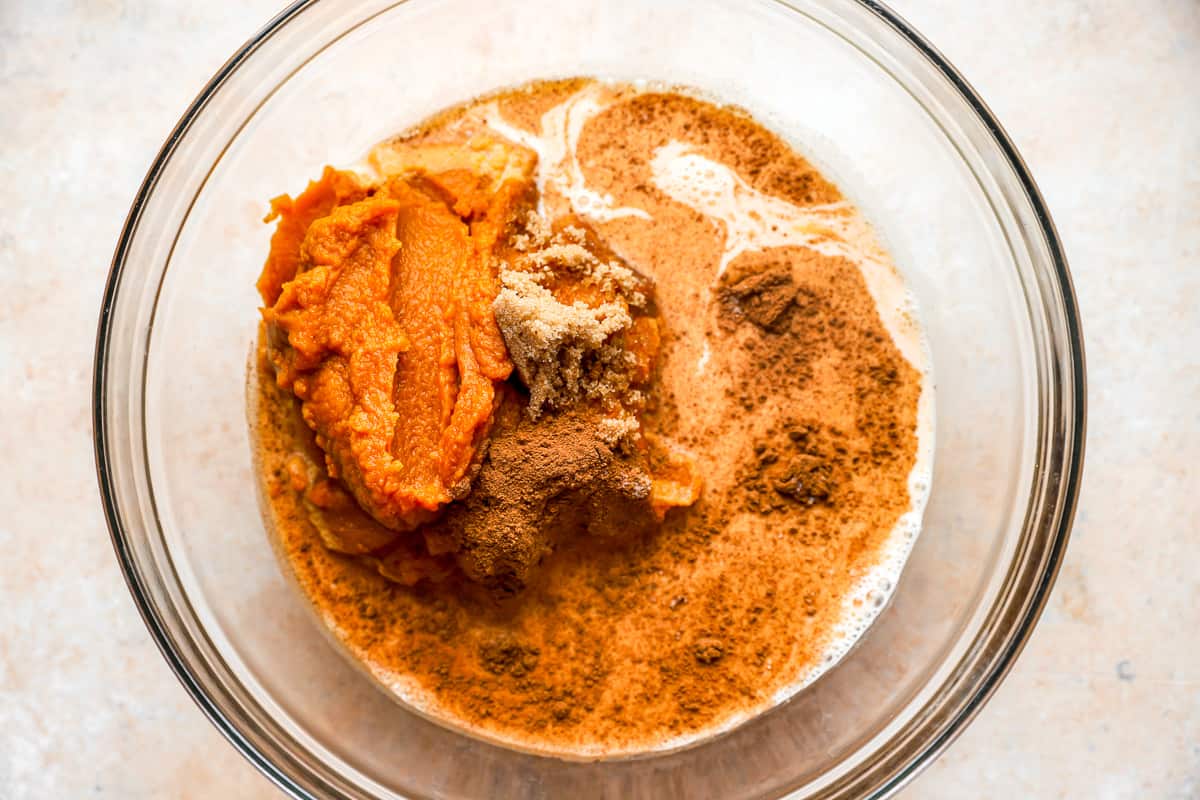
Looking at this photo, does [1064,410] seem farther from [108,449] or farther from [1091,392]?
[108,449]

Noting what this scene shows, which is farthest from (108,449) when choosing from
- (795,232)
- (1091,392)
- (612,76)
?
(1091,392)

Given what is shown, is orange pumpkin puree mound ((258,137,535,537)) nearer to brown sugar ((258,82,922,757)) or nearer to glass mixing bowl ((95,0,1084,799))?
brown sugar ((258,82,922,757))

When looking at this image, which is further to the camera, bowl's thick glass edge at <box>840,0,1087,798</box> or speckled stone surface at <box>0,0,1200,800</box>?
speckled stone surface at <box>0,0,1200,800</box>

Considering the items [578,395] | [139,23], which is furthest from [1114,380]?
[139,23]

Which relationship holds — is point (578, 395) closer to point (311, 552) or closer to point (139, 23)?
point (311, 552)

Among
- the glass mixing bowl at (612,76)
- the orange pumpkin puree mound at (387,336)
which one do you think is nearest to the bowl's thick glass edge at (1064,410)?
the glass mixing bowl at (612,76)

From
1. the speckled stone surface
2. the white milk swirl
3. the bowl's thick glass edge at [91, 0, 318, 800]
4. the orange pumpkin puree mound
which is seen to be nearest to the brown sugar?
the white milk swirl
